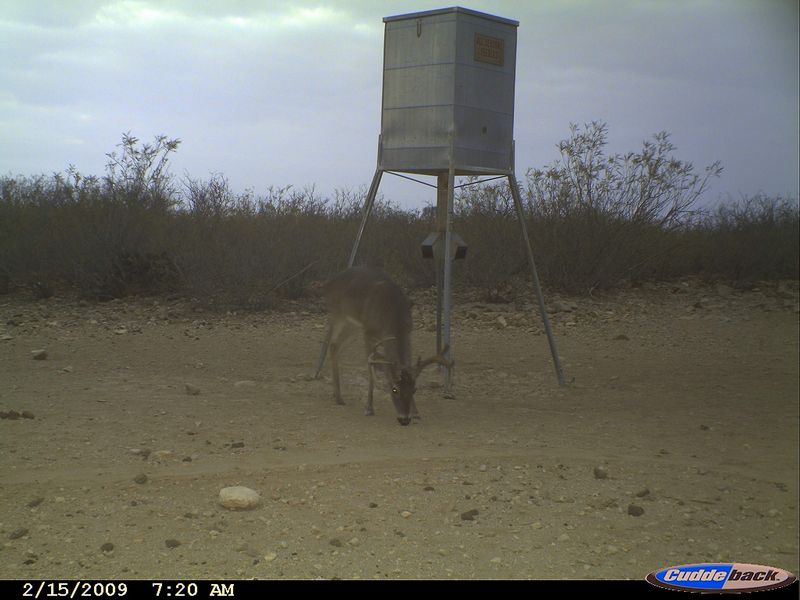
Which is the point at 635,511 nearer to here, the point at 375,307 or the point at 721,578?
the point at 721,578

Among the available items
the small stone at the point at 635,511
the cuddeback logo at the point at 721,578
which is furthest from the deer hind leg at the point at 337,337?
the cuddeback logo at the point at 721,578

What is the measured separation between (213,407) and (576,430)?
3665 millimetres

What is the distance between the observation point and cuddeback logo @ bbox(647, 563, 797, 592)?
4.65m

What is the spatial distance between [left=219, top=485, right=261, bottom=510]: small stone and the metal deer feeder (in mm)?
3806

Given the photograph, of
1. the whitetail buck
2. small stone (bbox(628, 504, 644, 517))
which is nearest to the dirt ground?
small stone (bbox(628, 504, 644, 517))

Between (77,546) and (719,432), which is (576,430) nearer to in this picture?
(719,432)

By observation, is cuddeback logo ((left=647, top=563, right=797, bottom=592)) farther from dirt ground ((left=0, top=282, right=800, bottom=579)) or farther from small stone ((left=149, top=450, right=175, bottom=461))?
small stone ((left=149, top=450, right=175, bottom=461))

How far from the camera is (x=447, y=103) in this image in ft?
31.3

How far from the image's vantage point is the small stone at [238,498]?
581 centimetres

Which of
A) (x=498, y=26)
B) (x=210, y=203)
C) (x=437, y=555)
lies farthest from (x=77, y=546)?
(x=210, y=203)

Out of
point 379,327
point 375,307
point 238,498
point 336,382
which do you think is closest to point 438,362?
point 379,327

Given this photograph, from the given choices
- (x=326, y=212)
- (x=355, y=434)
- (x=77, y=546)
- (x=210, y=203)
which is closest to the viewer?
(x=77, y=546)

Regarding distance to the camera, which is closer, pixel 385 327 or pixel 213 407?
pixel 213 407

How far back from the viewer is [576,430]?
8352 mm
